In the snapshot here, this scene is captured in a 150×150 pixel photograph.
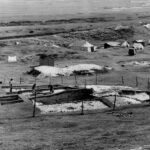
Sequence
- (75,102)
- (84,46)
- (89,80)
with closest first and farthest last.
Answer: (75,102) → (89,80) → (84,46)

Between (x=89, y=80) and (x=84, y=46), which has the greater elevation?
(x=84, y=46)

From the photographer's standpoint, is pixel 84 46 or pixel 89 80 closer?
pixel 89 80

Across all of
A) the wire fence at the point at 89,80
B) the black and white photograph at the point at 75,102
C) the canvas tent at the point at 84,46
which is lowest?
the wire fence at the point at 89,80

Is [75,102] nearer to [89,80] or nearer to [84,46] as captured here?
[89,80]

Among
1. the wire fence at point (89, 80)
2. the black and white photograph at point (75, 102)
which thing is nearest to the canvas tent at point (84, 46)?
the black and white photograph at point (75, 102)

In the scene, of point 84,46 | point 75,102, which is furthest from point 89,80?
point 84,46

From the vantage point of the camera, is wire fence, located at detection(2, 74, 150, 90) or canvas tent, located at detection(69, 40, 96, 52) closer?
wire fence, located at detection(2, 74, 150, 90)

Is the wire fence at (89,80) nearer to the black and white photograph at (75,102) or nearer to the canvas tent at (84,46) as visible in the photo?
the black and white photograph at (75,102)

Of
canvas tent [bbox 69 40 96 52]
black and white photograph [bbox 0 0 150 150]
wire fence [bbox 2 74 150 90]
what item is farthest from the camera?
canvas tent [bbox 69 40 96 52]

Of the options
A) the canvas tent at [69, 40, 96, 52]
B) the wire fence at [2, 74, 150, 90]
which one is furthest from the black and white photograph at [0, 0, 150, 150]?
the canvas tent at [69, 40, 96, 52]

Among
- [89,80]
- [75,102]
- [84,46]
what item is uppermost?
[84,46]

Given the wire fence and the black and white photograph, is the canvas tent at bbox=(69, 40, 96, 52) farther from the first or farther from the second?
the wire fence

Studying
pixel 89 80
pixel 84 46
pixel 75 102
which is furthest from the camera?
pixel 84 46
